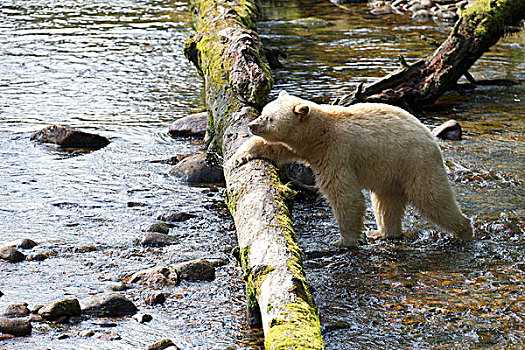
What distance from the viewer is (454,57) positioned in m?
11.6

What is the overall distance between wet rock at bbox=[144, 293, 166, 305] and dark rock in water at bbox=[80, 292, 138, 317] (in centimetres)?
16

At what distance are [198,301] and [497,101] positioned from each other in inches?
338

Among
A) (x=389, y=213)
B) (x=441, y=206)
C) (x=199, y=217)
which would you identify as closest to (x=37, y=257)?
(x=199, y=217)

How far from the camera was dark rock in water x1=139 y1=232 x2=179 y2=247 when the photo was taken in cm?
650

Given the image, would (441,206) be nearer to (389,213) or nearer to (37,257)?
(389,213)

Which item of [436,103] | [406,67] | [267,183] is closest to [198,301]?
[267,183]

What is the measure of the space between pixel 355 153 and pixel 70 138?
515cm

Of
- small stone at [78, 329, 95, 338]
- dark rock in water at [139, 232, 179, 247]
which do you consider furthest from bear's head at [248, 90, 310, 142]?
small stone at [78, 329, 95, 338]

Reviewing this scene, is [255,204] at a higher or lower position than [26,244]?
higher

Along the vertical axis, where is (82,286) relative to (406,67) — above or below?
below

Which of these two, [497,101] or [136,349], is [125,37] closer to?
[497,101]

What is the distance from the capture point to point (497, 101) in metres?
12.1

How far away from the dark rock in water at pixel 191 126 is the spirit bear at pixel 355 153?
3.99 metres

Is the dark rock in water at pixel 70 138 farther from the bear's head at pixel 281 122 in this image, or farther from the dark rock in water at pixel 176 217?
the bear's head at pixel 281 122
